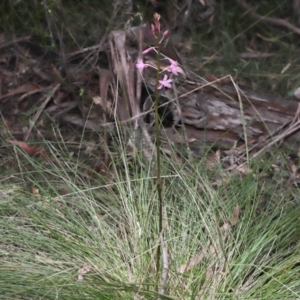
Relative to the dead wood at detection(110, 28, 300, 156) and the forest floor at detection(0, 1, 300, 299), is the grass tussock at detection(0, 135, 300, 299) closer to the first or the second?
the forest floor at detection(0, 1, 300, 299)

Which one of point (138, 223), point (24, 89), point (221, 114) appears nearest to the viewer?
point (138, 223)

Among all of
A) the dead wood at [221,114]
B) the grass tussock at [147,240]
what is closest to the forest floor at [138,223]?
the grass tussock at [147,240]

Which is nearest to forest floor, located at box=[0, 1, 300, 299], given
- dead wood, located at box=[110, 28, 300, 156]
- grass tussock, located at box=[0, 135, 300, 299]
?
grass tussock, located at box=[0, 135, 300, 299]

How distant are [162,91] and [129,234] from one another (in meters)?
1.23

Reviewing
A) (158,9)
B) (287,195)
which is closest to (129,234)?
(287,195)

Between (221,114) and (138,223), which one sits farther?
Result: (221,114)

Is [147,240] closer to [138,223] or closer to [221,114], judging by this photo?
[138,223]

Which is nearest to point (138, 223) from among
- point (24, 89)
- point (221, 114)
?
point (221, 114)

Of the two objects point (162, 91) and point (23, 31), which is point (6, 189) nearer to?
point (162, 91)

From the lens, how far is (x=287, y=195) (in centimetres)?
331

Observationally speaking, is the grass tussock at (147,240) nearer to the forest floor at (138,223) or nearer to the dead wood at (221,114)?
the forest floor at (138,223)

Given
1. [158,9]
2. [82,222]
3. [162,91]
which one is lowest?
[158,9]

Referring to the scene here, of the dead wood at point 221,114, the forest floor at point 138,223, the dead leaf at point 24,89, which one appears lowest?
the dead leaf at point 24,89

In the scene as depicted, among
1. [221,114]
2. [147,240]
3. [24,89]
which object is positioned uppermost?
[147,240]
